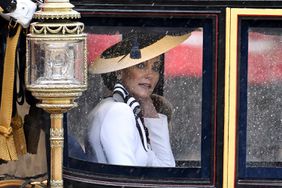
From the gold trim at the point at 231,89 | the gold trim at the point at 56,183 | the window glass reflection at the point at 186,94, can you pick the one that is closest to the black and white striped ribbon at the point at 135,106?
the window glass reflection at the point at 186,94

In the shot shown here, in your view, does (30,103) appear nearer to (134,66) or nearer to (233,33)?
(134,66)

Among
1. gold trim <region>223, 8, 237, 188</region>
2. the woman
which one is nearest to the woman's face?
the woman

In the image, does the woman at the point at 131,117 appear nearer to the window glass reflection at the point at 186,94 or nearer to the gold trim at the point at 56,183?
the window glass reflection at the point at 186,94

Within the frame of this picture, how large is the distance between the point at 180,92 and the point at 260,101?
32 centimetres

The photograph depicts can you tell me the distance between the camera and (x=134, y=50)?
18.7 feet

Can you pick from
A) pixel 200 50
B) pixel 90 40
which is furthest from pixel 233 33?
pixel 90 40

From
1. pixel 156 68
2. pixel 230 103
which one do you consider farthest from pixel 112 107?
pixel 230 103

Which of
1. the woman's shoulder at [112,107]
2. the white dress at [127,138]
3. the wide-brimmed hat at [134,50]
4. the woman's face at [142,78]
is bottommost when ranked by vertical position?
the white dress at [127,138]

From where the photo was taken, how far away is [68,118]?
19.0ft

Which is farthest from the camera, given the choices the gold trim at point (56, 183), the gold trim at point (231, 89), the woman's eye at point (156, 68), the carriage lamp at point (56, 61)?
the woman's eye at point (156, 68)

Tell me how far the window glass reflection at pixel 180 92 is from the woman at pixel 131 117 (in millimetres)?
32

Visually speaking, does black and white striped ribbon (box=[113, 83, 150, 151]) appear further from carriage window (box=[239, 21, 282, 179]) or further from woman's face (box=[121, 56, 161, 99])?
carriage window (box=[239, 21, 282, 179])

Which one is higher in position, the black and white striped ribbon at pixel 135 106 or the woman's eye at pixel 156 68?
the woman's eye at pixel 156 68

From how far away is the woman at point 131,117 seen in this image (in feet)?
18.8
